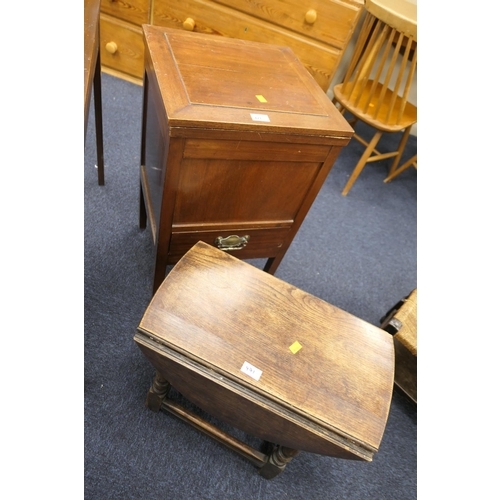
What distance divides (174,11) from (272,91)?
1418mm

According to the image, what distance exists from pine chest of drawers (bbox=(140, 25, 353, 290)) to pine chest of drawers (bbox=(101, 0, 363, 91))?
0.93 meters

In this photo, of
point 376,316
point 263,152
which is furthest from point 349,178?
point 263,152

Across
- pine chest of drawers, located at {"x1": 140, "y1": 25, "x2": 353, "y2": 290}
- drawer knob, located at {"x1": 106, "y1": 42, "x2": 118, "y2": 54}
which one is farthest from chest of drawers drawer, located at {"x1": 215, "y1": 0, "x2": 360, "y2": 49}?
pine chest of drawers, located at {"x1": 140, "y1": 25, "x2": 353, "y2": 290}

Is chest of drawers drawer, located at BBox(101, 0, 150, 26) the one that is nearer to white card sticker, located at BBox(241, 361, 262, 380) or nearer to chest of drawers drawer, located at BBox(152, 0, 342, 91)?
chest of drawers drawer, located at BBox(152, 0, 342, 91)

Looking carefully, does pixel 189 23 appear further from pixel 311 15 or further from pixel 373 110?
pixel 373 110

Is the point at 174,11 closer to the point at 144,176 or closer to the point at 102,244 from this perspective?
the point at 144,176

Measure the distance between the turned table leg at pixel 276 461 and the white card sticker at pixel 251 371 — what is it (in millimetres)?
311

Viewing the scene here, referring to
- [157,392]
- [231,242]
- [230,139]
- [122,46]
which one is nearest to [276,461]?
[157,392]

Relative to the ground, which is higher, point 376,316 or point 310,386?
point 310,386

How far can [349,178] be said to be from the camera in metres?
2.21

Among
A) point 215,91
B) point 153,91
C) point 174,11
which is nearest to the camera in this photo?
point 215,91

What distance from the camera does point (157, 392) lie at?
104cm

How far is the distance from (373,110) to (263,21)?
0.75 meters

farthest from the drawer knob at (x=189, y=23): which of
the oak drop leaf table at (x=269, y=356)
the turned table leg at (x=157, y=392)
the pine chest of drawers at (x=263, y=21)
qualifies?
the turned table leg at (x=157, y=392)
